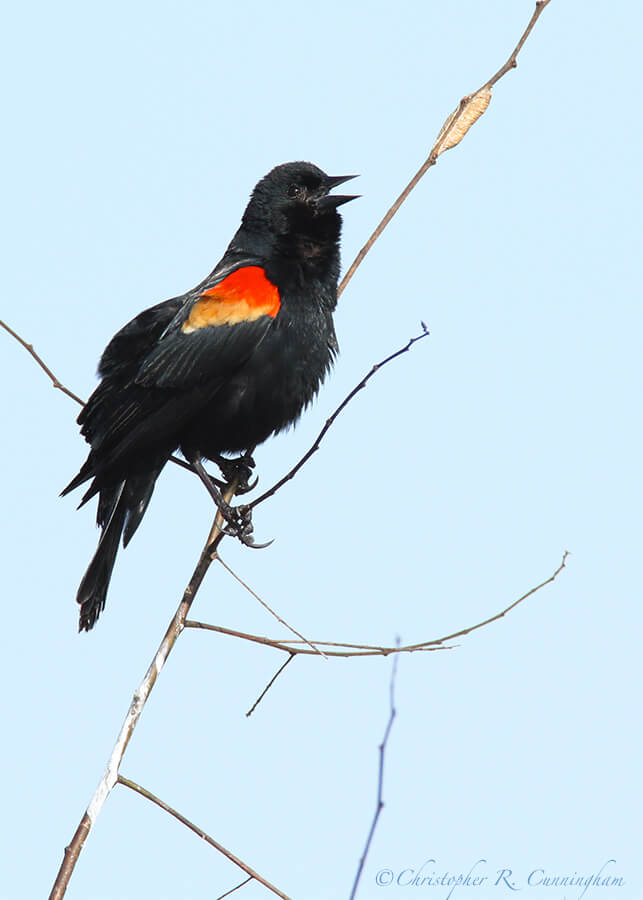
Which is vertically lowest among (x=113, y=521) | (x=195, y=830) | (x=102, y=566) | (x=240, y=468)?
(x=195, y=830)

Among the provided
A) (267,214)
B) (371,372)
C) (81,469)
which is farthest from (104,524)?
(371,372)

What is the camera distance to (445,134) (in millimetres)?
3648

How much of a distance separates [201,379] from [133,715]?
5.84ft

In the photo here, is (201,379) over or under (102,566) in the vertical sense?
over

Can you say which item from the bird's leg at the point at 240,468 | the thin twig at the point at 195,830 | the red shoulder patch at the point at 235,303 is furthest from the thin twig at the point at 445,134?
the thin twig at the point at 195,830

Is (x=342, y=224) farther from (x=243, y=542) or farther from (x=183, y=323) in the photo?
(x=243, y=542)

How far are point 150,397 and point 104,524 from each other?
1.74 feet

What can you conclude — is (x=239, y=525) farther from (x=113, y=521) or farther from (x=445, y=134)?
(x=445, y=134)

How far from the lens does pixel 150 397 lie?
4223mm

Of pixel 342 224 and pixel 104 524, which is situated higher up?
pixel 342 224

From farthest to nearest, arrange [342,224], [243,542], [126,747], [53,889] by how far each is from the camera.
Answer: [342,224] < [243,542] < [126,747] < [53,889]

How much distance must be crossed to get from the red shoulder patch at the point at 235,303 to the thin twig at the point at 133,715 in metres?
1.16

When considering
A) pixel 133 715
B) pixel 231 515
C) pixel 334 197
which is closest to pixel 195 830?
pixel 133 715

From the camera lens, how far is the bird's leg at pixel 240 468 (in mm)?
4508
